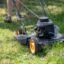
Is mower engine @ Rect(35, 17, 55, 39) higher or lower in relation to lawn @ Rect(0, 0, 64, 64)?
higher

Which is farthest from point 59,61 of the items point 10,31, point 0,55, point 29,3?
point 29,3

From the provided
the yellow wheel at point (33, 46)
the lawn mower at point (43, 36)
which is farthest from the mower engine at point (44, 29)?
the yellow wheel at point (33, 46)

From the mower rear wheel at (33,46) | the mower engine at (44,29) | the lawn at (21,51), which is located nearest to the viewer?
the lawn at (21,51)

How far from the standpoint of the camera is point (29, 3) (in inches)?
243

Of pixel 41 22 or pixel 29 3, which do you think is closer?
pixel 41 22

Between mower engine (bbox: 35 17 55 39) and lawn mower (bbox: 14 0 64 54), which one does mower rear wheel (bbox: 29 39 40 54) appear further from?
mower engine (bbox: 35 17 55 39)

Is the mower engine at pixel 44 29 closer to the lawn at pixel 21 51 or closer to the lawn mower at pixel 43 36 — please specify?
the lawn mower at pixel 43 36

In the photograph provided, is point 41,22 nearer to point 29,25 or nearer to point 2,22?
point 29,25

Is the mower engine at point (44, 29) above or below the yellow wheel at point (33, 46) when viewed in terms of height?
above

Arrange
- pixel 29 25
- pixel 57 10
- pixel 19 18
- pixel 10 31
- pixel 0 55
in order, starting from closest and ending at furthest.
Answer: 1. pixel 0 55
2. pixel 10 31
3. pixel 29 25
4. pixel 19 18
5. pixel 57 10

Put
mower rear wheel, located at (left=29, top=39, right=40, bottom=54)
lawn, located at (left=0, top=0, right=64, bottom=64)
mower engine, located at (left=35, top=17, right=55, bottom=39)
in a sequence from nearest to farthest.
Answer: lawn, located at (left=0, top=0, right=64, bottom=64)
mower rear wheel, located at (left=29, top=39, right=40, bottom=54)
mower engine, located at (left=35, top=17, right=55, bottom=39)

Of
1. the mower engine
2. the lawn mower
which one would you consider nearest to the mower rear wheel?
the lawn mower

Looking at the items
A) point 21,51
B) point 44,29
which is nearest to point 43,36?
point 44,29

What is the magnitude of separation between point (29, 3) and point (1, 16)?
1157mm
